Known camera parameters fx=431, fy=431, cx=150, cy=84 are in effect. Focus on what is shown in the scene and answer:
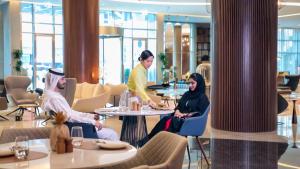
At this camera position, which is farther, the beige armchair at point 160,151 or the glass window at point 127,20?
the glass window at point 127,20

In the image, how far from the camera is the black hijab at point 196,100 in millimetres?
5947

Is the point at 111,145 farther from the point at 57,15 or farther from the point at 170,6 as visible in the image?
the point at 57,15

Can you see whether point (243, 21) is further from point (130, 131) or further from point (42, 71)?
point (42, 71)

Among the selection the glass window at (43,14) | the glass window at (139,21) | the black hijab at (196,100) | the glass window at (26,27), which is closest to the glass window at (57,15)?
the glass window at (43,14)

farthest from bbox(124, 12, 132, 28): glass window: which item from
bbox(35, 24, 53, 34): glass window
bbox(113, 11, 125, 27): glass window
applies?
bbox(35, 24, 53, 34): glass window

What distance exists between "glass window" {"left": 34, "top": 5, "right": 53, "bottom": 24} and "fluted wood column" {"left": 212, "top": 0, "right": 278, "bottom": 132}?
13.0m

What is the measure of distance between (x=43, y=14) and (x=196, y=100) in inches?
622

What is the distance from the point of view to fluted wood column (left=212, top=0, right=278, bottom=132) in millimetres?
8922

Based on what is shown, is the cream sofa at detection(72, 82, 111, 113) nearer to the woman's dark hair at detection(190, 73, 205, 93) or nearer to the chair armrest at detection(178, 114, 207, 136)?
the woman's dark hair at detection(190, 73, 205, 93)

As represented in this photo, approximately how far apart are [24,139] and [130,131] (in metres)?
3.54

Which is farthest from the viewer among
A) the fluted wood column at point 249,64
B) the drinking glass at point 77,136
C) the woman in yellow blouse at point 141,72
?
the fluted wood column at point 249,64

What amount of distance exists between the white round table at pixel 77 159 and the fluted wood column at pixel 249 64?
20.3ft

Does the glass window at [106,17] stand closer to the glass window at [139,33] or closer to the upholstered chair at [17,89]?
the glass window at [139,33]

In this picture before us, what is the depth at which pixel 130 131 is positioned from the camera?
20.9ft
